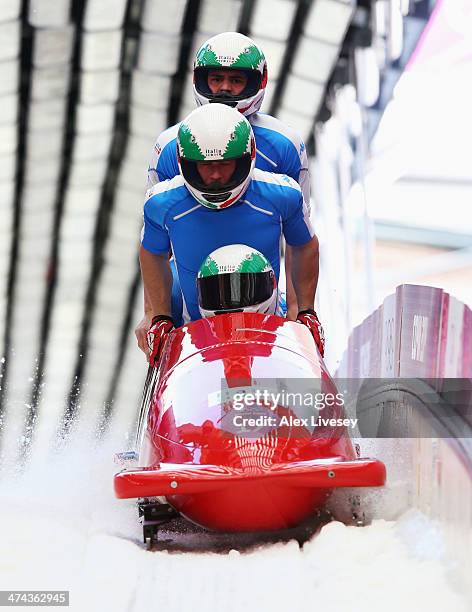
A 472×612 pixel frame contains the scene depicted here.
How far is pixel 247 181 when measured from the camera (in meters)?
4.24

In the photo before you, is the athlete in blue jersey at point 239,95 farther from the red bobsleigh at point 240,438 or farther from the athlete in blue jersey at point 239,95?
A: the red bobsleigh at point 240,438

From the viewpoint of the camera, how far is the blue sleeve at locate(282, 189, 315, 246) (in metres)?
4.41

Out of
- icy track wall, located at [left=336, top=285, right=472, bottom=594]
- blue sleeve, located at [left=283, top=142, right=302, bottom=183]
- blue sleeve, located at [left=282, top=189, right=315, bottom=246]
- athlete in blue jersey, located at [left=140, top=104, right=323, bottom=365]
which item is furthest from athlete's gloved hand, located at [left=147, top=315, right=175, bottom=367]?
blue sleeve, located at [left=283, top=142, right=302, bottom=183]

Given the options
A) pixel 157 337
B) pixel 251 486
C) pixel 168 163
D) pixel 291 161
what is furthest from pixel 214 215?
pixel 251 486

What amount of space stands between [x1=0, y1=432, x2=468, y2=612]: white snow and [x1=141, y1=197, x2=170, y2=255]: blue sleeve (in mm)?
1058

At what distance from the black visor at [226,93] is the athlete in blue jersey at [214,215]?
0.85 metres

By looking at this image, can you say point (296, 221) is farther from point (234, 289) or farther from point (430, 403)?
point (430, 403)

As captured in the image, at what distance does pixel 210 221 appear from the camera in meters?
4.32

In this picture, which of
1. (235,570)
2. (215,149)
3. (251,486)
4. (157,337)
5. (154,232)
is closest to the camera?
(235,570)

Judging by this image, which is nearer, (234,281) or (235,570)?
(235,570)

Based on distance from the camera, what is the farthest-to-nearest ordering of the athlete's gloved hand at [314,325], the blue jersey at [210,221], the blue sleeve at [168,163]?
the blue sleeve at [168,163] → the blue jersey at [210,221] → the athlete's gloved hand at [314,325]

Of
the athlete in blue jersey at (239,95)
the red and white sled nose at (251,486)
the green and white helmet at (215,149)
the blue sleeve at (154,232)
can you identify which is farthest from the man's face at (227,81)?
the red and white sled nose at (251,486)

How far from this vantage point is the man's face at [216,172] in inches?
161

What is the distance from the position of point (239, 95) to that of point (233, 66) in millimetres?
116
